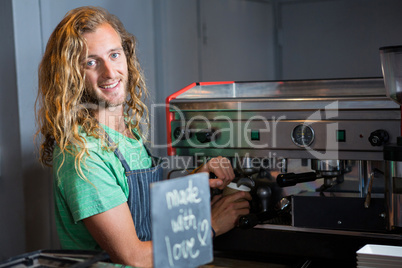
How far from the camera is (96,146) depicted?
1.43m

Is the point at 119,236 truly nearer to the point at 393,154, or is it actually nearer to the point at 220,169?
the point at 220,169

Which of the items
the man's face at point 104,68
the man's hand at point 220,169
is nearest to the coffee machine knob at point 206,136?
the man's hand at point 220,169

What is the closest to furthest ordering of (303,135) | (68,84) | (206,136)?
(68,84) < (303,135) < (206,136)

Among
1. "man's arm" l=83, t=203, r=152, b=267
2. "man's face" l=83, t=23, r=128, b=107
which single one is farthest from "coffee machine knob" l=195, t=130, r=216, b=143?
"man's arm" l=83, t=203, r=152, b=267

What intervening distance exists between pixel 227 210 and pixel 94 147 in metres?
0.53

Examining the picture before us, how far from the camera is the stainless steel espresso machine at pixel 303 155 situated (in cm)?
155

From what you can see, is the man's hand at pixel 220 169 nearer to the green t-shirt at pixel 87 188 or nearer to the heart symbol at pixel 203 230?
the green t-shirt at pixel 87 188

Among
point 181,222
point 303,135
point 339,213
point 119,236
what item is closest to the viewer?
point 181,222

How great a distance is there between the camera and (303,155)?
1689 mm

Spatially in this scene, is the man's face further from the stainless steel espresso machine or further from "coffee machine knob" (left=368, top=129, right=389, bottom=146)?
"coffee machine knob" (left=368, top=129, right=389, bottom=146)

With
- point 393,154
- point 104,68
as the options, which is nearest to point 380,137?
point 393,154

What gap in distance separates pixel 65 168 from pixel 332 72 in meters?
2.61

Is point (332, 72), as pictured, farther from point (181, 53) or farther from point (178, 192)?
point (178, 192)

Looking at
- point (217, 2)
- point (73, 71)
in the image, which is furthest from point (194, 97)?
point (217, 2)
